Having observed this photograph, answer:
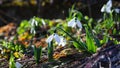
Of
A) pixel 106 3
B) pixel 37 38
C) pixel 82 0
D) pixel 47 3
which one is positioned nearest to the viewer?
pixel 106 3

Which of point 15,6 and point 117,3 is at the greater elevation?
point 15,6

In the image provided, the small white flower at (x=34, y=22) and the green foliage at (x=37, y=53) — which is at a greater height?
the small white flower at (x=34, y=22)

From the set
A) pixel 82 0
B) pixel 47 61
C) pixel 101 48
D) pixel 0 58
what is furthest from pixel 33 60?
pixel 82 0

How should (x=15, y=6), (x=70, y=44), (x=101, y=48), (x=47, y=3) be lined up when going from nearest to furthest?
1. (x=101, y=48)
2. (x=70, y=44)
3. (x=47, y=3)
4. (x=15, y=6)

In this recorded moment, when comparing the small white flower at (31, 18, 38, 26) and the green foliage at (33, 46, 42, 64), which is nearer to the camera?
the green foliage at (33, 46, 42, 64)

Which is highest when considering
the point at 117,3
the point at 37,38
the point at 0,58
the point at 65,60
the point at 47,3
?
the point at 47,3

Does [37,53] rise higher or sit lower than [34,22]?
lower

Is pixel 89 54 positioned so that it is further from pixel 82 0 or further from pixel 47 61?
pixel 82 0

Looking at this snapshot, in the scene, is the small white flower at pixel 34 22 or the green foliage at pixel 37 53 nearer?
the green foliage at pixel 37 53

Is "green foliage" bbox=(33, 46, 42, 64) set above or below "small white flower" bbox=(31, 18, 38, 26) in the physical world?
below

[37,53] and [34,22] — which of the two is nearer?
[37,53]

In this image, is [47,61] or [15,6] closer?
[47,61]
